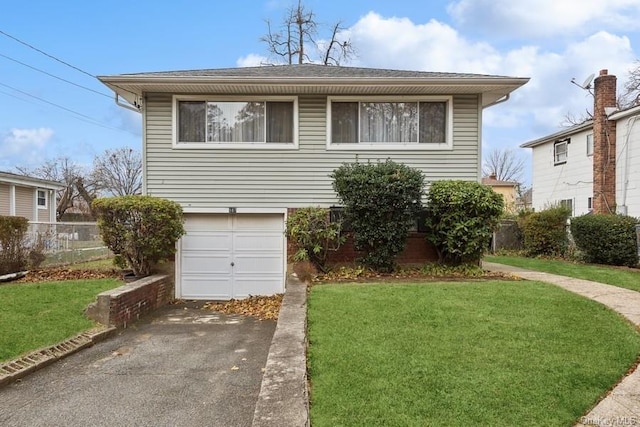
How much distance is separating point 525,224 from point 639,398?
1328 cm

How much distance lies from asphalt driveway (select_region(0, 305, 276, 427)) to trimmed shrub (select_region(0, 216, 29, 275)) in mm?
4746

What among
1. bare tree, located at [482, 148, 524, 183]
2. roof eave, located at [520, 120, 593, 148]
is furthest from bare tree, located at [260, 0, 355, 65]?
bare tree, located at [482, 148, 524, 183]

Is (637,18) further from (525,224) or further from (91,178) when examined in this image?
(91,178)

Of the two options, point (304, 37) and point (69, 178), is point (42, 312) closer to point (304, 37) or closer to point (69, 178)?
point (304, 37)

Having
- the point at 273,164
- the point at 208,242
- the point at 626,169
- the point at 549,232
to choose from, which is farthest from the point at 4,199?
the point at 626,169

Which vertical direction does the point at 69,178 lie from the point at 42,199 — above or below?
above

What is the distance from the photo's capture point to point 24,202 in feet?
71.6

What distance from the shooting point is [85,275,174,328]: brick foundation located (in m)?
7.21

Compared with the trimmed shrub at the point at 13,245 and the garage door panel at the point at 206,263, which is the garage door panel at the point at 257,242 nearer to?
the garage door panel at the point at 206,263

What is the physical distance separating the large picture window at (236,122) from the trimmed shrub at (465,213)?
3709 millimetres

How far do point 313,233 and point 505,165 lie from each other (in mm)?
43863

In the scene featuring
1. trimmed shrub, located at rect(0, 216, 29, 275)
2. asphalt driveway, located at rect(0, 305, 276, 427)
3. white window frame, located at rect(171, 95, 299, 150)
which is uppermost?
white window frame, located at rect(171, 95, 299, 150)

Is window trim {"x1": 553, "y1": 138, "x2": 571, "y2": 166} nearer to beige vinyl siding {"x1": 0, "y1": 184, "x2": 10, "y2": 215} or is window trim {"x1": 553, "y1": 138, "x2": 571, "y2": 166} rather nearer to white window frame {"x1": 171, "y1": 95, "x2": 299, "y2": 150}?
white window frame {"x1": 171, "y1": 95, "x2": 299, "y2": 150}

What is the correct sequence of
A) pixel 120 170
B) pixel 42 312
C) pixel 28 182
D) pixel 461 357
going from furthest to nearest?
pixel 120 170, pixel 28 182, pixel 42 312, pixel 461 357
